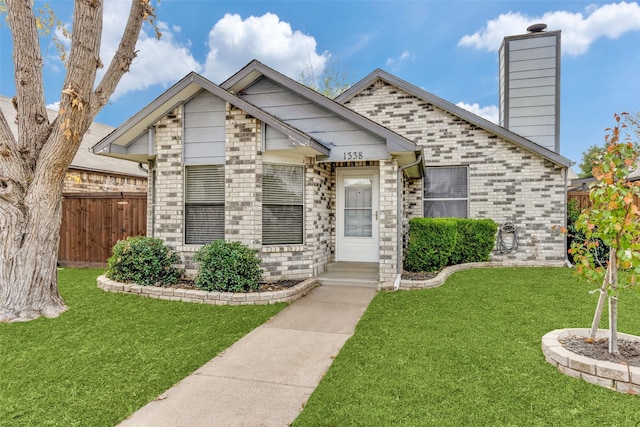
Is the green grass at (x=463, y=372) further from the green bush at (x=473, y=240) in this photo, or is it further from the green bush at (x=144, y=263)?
the green bush at (x=144, y=263)

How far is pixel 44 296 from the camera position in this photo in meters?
5.46

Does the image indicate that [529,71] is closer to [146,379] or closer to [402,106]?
[402,106]

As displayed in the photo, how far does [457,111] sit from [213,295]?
26.1 ft

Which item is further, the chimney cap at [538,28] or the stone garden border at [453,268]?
the chimney cap at [538,28]

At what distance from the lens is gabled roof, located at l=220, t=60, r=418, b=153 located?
6602 mm

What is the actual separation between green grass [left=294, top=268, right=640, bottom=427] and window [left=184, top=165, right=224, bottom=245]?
3.45 meters

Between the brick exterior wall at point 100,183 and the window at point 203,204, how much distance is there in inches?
266

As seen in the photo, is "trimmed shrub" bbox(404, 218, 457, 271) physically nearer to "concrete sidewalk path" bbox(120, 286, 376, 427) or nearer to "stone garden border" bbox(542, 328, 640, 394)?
"concrete sidewalk path" bbox(120, 286, 376, 427)

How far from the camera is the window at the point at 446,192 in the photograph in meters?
10.3

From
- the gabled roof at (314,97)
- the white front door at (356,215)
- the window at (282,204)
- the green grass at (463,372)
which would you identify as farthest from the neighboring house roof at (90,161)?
the green grass at (463,372)

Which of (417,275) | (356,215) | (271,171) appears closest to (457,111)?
(356,215)

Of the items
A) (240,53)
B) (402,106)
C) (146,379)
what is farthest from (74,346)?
(240,53)

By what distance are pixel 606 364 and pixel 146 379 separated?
4140 millimetres

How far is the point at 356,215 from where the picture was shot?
8695 mm
